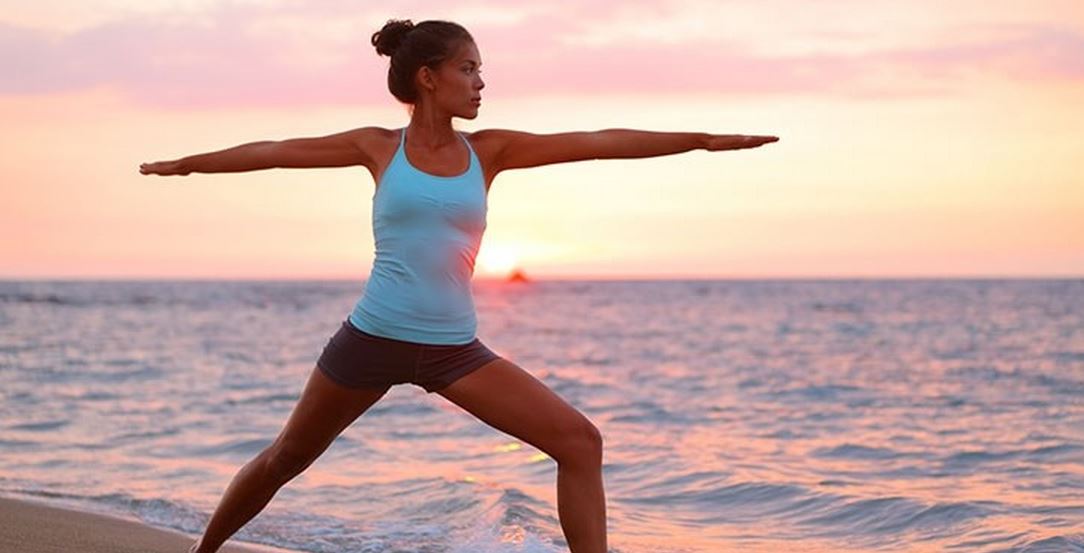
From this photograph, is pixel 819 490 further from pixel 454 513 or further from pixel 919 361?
pixel 919 361

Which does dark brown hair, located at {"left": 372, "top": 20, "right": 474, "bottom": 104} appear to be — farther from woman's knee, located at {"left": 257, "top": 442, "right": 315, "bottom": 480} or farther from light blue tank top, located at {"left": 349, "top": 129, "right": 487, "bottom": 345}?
woman's knee, located at {"left": 257, "top": 442, "right": 315, "bottom": 480}

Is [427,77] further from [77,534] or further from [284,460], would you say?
[77,534]

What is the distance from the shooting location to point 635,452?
11586 millimetres

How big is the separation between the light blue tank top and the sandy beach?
231 centimetres

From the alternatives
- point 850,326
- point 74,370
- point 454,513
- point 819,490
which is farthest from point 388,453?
point 850,326

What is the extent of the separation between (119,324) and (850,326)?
19036 mm

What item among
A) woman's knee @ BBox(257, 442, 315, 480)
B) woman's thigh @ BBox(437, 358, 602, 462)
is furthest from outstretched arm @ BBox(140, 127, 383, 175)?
woman's knee @ BBox(257, 442, 315, 480)

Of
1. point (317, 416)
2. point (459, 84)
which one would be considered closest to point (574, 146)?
point (459, 84)

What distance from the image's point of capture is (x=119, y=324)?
3678 centimetres

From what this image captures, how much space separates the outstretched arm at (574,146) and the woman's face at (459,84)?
148 millimetres

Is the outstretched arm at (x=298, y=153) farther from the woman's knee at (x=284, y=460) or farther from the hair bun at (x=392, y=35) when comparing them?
the woman's knee at (x=284, y=460)

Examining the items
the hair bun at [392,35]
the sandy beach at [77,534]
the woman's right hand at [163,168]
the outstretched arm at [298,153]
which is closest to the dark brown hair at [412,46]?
the hair bun at [392,35]

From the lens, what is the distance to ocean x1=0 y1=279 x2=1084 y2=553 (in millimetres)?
8117

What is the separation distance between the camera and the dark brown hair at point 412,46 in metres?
4.70
